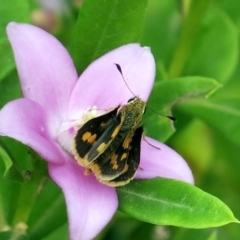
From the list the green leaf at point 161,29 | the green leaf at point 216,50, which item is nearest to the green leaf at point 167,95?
the green leaf at point 216,50

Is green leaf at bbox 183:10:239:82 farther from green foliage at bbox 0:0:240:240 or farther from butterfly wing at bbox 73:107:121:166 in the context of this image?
butterfly wing at bbox 73:107:121:166

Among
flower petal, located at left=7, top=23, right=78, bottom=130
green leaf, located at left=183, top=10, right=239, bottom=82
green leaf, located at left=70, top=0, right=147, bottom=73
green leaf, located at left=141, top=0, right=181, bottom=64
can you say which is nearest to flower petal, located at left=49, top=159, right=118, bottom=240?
flower petal, located at left=7, top=23, right=78, bottom=130

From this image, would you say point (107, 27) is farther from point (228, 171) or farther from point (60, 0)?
point (228, 171)

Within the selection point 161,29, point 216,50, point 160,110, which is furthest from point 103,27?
point 161,29

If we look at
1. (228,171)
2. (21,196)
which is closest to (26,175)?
(21,196)

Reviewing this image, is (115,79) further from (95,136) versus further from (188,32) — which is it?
(188,32)

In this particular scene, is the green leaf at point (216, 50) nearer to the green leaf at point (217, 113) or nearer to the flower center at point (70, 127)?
the green leaf at point (217, 113)
